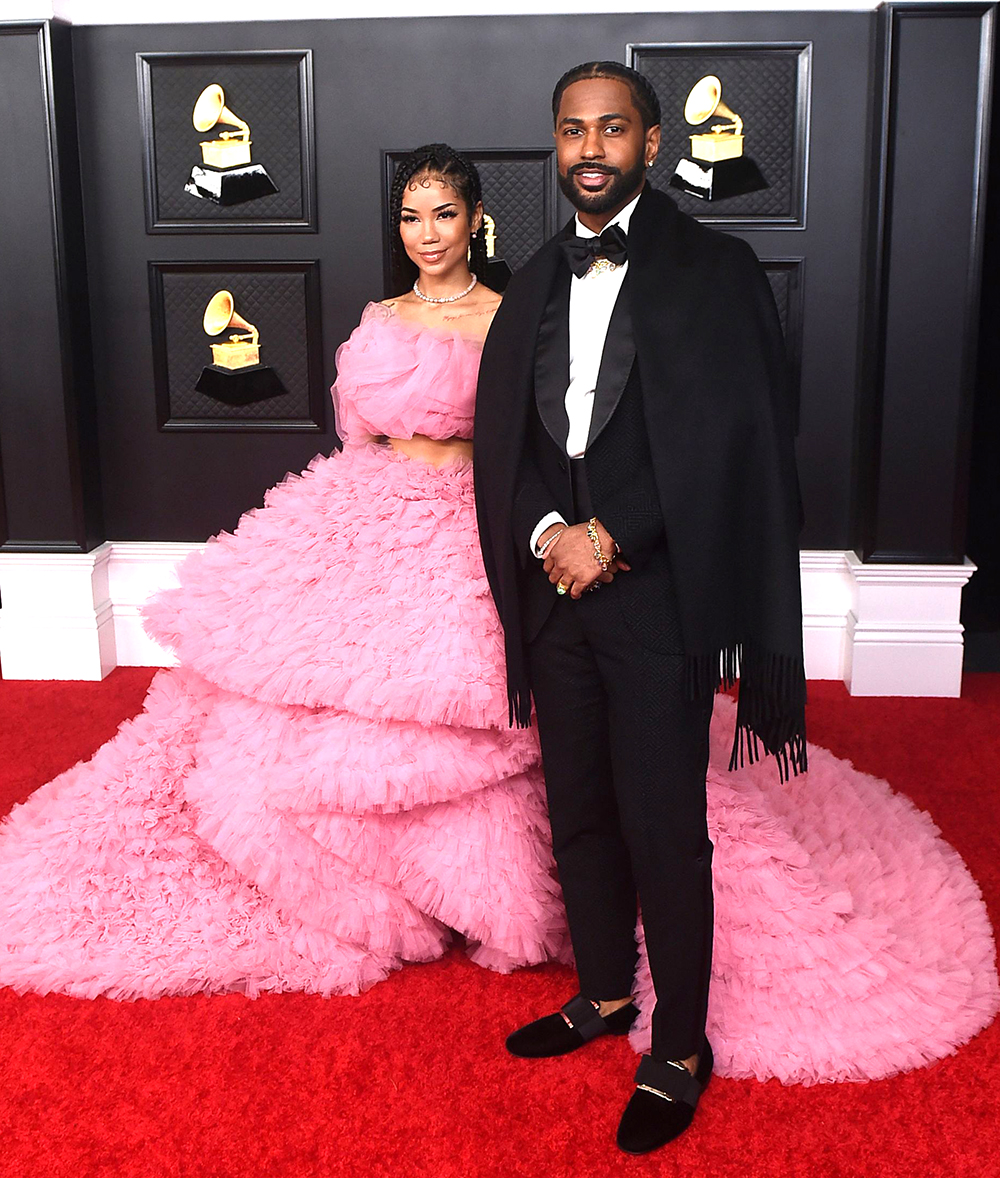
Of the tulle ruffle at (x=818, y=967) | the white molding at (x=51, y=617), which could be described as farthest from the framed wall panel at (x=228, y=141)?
the tulle ruffle at (x=818, y=967)

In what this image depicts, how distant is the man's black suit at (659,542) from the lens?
183 centimetres

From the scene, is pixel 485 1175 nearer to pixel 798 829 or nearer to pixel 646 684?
pixel 646 684

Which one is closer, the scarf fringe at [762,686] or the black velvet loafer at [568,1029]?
the scarf fringe at [762,686]

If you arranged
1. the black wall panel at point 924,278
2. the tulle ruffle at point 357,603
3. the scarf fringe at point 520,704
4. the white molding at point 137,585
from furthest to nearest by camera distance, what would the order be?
the white molding at point 137,585, the black wall panel at point 924,278, the tulle ruffle at point 357,603, the scarf fringe at point 520,704

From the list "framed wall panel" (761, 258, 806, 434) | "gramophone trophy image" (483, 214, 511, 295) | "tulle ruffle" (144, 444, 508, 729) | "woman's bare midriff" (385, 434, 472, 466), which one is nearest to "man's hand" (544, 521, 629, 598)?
"tulle ruffle" (144, 444, 508, 729)

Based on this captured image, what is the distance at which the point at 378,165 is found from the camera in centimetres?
407

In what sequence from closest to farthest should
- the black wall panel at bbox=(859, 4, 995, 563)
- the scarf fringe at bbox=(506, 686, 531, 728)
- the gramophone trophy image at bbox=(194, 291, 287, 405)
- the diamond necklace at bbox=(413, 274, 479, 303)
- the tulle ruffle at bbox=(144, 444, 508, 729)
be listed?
the scarf fringe at bbox=(506, 686, 531, 728) → the tulle ruffle at bbox=(144, 444, 508, 729) → the diamond necklace at bbox=(413, 274, 479, 303) → the black wall panel at bbox=(859, 4, 995, 563) → the gramophone trophy image at bbox=(194, 291, 287, 405)

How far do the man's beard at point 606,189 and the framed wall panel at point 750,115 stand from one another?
2247mm

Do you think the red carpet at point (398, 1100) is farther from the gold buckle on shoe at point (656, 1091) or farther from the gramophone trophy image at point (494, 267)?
the gramophone trophy image at point (494, 267)

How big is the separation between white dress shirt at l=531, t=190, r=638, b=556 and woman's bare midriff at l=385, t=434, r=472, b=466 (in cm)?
59

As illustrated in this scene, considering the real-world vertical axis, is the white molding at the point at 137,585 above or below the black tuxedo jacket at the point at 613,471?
below

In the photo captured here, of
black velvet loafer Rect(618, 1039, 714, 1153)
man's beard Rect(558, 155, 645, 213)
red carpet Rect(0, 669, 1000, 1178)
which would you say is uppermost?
man's beard Rect(558, 155, 645, 213)

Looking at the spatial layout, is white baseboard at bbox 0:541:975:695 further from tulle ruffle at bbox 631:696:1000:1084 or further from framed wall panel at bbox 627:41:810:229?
tulle ruffle at bbox 631:696:1000:1084

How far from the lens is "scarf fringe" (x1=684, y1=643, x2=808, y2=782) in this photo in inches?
74.2
